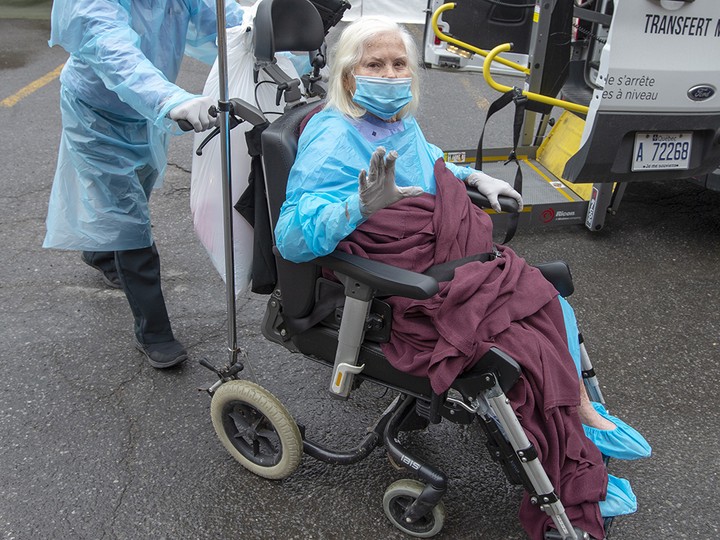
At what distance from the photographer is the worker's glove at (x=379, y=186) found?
5.08 ft

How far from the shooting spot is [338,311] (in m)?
1.95

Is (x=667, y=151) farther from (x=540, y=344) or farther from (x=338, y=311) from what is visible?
(x=338, y=311)

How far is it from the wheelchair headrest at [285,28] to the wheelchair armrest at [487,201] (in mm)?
681

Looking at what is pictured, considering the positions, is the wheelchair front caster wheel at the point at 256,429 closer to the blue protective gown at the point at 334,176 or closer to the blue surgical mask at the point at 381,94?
the blue protective gown at the point at 334,176

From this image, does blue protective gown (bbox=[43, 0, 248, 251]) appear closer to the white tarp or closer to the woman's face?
the woman's face

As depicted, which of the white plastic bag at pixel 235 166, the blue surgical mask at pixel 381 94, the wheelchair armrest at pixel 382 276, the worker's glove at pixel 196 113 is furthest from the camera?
the white plastic bag at pixel 235 166

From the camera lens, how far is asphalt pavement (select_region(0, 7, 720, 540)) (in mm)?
2170

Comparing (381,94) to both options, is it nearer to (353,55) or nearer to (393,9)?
(353,55)

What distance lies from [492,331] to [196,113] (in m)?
0.99

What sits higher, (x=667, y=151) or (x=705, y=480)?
(x=667, y=151)

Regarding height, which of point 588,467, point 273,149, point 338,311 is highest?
point 273,149

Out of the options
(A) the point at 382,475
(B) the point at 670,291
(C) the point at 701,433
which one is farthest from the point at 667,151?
(A) the point at 382,475

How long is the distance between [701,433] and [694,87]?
151 cm

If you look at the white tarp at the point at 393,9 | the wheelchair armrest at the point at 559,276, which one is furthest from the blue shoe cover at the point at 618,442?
the white tarp at the point at 393,9
